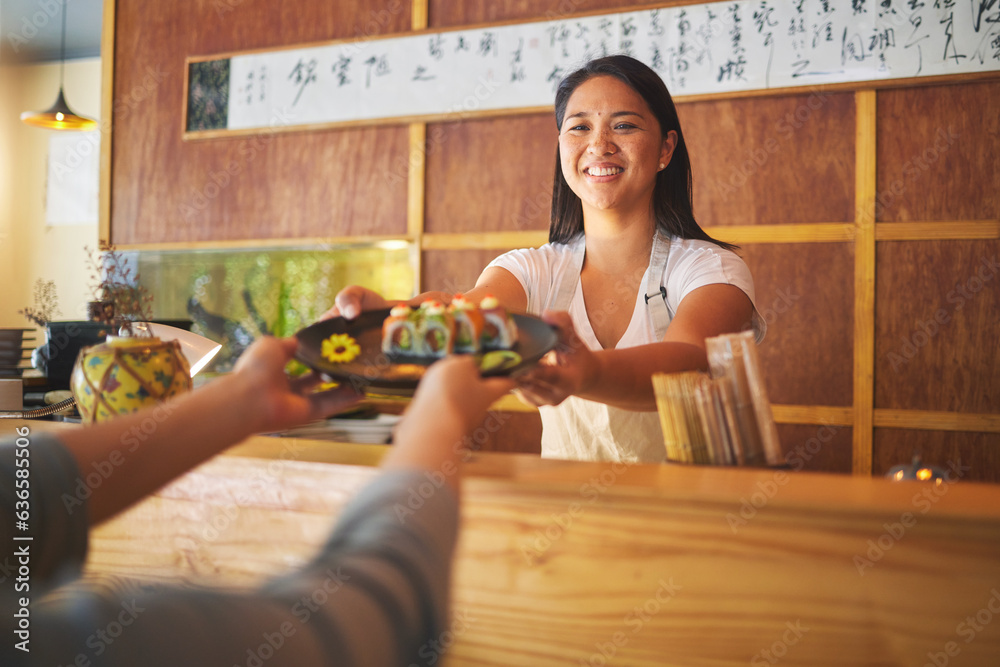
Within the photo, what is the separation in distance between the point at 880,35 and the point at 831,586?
2477 millimetres

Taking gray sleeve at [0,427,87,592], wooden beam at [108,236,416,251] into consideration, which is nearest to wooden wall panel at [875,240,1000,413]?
wooden beam at [108,236,416,251]

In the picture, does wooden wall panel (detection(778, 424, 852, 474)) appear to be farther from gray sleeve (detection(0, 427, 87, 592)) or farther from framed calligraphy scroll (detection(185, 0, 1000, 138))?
gray sleeve (detection(0, 427, 87, 592))

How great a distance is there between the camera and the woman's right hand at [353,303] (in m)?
1.15

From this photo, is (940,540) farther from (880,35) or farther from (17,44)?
(17,44)

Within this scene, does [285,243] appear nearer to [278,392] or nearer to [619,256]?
[619,256]

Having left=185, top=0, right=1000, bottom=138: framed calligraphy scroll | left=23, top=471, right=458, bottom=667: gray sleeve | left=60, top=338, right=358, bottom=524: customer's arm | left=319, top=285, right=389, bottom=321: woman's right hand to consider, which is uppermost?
left=185, top=0, right=1000, bottom=138: framed calligraphy scroll

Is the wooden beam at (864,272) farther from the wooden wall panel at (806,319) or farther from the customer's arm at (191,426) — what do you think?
the customer's arm at (191,426)

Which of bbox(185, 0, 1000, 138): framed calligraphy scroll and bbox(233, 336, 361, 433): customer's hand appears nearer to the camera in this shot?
bbox(233, 336, 361, 433): customer's hand

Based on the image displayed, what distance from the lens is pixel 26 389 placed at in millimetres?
1884

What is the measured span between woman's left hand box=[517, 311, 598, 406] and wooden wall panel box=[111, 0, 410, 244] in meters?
2.32

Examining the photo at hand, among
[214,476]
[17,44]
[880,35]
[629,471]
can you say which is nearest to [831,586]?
[629,471]

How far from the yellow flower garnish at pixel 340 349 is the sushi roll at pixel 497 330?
19 cm

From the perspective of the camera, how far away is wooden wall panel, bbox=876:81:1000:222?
2514 millimetres

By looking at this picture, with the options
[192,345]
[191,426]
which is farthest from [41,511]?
[192,345]
